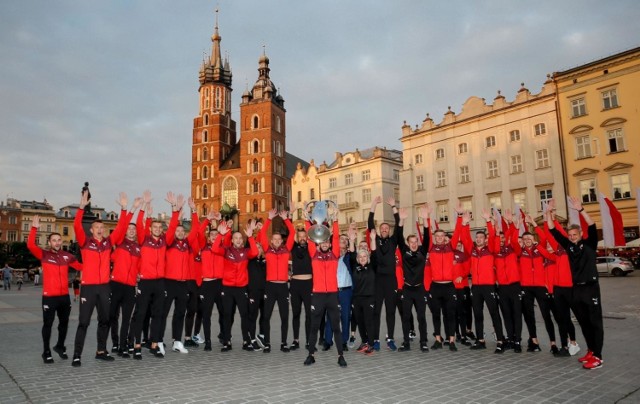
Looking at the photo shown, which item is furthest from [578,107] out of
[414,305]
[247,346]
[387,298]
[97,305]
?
[97,305]

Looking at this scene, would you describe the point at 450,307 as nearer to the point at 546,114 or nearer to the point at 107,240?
the point at 107,240

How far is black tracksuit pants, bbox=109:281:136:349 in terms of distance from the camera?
8.59m

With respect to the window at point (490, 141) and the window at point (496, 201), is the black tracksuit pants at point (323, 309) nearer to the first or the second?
the window at point (496, 201)

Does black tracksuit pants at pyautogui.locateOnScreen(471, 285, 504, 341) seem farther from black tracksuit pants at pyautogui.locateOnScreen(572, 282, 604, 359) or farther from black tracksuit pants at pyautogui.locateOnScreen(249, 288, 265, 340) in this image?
black tracksuit pants at pyautogui.locateOnScreen(249, 288, 265, 340)

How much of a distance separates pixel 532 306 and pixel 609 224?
44.2 feet

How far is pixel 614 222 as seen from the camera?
64.6 ft

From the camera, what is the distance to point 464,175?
4275 centimetres

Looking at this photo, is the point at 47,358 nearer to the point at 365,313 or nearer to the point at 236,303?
the point at 236,303

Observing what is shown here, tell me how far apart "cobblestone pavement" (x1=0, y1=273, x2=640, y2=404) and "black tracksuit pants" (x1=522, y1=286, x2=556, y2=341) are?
58 cm

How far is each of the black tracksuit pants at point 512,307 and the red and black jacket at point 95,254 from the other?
314 inches

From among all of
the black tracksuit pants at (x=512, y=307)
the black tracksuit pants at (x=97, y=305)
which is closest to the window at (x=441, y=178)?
the black tracksuit pants at (x=512, y=307)

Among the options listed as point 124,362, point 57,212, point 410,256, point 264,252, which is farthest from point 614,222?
point 57,212

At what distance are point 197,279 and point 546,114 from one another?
3668cm

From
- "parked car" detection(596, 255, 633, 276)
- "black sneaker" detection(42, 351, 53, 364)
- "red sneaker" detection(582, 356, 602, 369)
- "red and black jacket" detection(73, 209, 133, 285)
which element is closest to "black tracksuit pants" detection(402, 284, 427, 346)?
"red sneaker" detection(582, 356, 602, 369)
